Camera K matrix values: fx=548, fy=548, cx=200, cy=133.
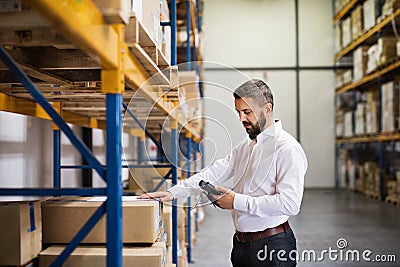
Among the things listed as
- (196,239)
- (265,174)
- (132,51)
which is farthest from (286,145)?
(196,239)

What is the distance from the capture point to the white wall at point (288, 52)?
1582 cm

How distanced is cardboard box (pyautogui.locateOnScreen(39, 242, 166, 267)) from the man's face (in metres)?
0.81

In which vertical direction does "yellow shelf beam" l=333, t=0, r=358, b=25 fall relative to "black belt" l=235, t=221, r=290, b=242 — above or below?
above

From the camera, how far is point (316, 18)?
16.0 m

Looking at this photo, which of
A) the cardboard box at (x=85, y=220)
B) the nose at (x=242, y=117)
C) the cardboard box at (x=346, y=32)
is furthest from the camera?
the cardboard box at (x=346, y=32)

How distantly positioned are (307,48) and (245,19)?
201 centimetres

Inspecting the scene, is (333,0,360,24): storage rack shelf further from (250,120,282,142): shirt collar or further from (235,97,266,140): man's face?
(235,97,266,140): man's face

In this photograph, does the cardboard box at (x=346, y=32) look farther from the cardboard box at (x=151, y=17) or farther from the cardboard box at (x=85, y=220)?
the cardboard box at (x=85, y=220)

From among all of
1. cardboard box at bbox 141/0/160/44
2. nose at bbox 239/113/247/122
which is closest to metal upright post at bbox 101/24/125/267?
cardboard box at bbox 141/0/160/44

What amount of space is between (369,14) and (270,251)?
10.1 meters

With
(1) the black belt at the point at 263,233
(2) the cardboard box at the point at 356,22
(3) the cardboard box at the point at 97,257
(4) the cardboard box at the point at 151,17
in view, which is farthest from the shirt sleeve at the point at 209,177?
(2) the cardboard box at the point at 356,22

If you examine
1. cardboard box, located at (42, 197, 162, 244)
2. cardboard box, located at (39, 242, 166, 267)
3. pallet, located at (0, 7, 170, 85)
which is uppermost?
pallet, located at (0, 7, 170, 85)

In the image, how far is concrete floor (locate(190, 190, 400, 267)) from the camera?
633 cm

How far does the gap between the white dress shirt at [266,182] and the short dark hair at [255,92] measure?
19 cm
